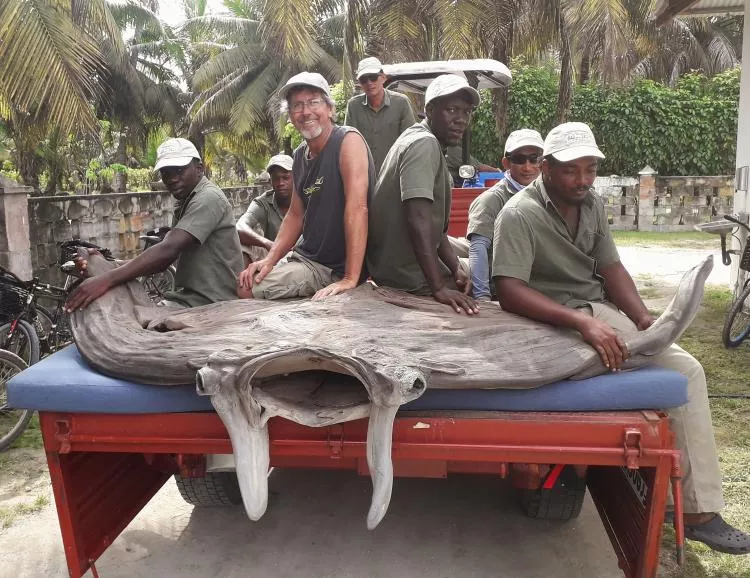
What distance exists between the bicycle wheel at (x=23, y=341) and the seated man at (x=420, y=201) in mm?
2749

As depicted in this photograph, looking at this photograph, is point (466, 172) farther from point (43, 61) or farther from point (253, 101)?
point (253, 101)

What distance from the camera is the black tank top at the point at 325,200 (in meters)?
3.63

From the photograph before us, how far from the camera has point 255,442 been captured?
246 centimetres

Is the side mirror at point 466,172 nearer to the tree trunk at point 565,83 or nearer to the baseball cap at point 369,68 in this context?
the baseball cap at point 369,68

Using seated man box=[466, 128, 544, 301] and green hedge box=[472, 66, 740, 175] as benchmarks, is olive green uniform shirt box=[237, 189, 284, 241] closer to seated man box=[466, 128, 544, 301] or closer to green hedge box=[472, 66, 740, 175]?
seated man box=[466, 128, 544, 301]

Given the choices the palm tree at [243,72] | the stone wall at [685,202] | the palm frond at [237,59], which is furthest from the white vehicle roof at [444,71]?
the palm frond at [237,59]

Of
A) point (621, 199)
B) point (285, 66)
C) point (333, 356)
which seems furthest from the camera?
point (285, 66)

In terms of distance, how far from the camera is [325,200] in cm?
366

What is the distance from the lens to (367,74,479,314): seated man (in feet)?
11.1

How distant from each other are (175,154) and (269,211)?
7.16ft

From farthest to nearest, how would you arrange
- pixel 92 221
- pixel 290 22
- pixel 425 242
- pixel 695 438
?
pixel 290 22, pixel 92 221, pixel 425 242, pixel 695 438

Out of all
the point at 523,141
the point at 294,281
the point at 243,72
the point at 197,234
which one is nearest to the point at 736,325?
the point at 523,141

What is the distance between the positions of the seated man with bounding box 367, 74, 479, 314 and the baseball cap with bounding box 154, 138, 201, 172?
90 cm

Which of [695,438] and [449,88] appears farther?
[449,88]
